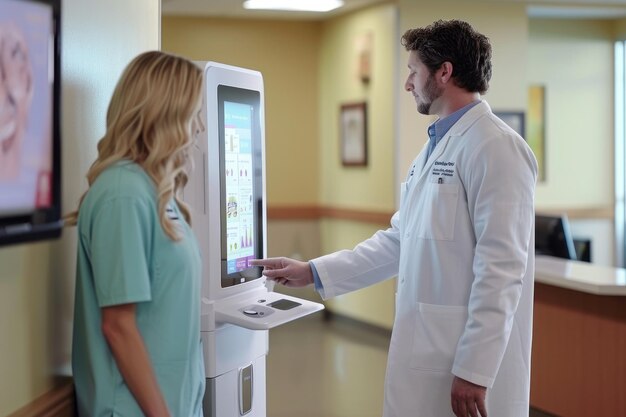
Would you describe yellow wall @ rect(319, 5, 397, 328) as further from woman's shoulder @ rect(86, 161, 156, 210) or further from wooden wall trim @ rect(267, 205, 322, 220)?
woman's shoulder @ rect(86, 161, 156, 210)

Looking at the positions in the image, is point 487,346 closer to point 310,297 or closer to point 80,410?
point 80,410

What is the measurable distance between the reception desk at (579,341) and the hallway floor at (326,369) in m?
0.23

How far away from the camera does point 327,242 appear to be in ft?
25.0

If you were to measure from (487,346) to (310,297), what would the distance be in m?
5.53

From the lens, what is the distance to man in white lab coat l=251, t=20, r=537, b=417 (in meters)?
2.10

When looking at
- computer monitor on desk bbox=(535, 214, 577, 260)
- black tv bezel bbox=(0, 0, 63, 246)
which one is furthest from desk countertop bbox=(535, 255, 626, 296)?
black tv bezel bbox=(0, 0, 63, 246)

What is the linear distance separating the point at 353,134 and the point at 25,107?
5.62m

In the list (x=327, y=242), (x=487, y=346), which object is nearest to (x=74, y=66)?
(x=487, y=346)

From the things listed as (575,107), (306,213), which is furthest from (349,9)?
(575,107)

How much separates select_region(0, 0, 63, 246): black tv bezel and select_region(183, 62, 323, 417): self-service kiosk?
2.71 feet

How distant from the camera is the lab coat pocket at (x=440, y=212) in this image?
2.21 metres

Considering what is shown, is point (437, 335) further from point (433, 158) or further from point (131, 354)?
point (131, 354)

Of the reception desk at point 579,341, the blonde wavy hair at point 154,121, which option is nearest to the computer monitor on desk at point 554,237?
the reception desk at point 579,341

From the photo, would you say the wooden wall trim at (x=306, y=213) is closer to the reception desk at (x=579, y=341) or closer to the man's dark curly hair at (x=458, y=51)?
the reception desk at (x=579, y=341)
